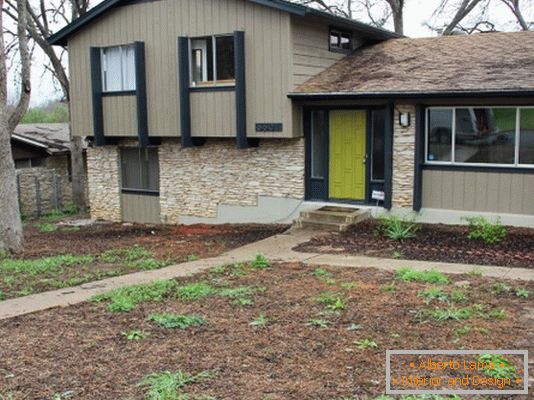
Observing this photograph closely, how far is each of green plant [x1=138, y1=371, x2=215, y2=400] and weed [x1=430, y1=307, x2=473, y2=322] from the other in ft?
8.25

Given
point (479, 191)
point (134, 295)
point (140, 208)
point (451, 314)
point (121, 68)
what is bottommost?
point (140, 208)

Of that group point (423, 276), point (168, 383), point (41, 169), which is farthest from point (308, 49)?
point (41, 169)

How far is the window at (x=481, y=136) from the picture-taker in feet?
39.4

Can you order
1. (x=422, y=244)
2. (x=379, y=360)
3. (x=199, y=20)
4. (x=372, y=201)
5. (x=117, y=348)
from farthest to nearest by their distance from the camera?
(x=199, y=20) → (x=372, y=201) → (x=422, y=244) → (x=117, y=348) → (x=379, y=360)

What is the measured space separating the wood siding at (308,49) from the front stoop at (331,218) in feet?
9.18

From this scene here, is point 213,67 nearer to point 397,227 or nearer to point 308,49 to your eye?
point 308,49

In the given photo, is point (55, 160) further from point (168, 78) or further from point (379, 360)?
point (379, 360)

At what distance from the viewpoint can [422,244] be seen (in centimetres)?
1134

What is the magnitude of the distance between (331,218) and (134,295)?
6482mm

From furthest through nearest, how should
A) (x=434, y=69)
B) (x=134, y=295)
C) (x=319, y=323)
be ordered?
(x=434, y=69) < (x=134, y=295) < (x=319, y=323)

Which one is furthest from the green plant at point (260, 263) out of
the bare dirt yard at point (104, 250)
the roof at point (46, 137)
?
the roof at point (46, 137)

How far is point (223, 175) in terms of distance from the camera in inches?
626

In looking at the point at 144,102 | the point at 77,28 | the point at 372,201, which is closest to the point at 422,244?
the point at 372,201

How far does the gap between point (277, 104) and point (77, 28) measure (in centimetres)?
640
